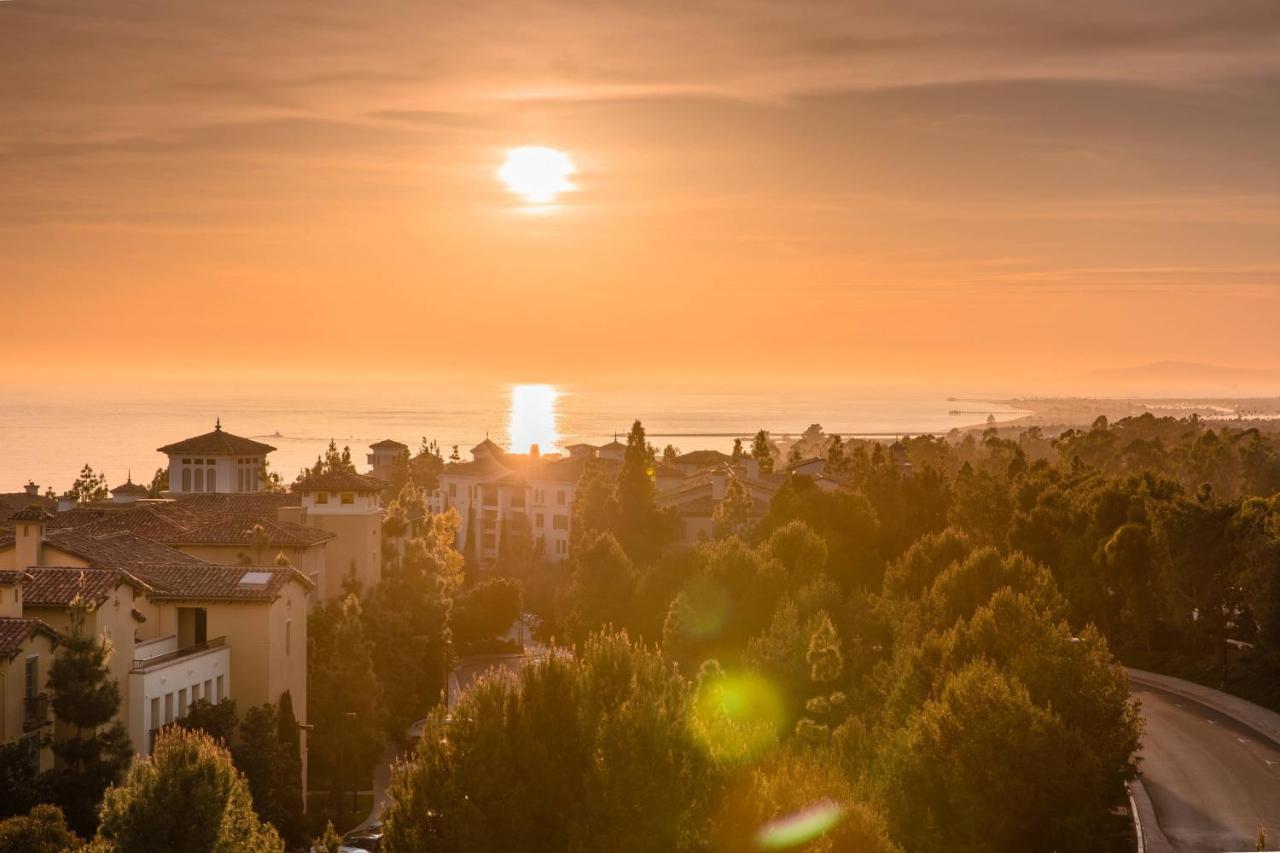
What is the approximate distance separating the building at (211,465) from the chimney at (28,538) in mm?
18522

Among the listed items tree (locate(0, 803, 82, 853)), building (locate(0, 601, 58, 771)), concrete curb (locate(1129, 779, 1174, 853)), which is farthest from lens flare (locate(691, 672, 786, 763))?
building (locate(0, 601, 58, 771))

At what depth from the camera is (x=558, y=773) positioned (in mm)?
17062

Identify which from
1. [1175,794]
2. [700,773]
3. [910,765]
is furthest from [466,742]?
[1175,794]

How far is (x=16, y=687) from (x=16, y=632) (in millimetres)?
778

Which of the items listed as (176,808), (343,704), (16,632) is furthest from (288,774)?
(176,808)

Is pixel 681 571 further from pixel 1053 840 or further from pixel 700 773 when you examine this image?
pixel 700 773

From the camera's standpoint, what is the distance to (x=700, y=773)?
55.1 ft

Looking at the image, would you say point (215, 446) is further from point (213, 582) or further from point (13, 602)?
point (13, 602)

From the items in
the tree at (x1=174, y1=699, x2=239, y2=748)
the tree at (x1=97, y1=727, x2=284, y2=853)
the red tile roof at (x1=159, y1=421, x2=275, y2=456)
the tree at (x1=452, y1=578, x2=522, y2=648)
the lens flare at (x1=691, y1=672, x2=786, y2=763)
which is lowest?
the tree at (x1=452, y1=578, x2=522, y2=648)

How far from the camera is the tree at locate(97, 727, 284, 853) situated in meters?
17.4

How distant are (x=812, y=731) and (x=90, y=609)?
11.4m

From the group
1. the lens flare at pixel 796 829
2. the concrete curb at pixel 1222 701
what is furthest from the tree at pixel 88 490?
the lens flare at pixel 796 829

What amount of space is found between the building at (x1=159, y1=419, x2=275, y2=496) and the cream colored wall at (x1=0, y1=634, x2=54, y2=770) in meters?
23.1

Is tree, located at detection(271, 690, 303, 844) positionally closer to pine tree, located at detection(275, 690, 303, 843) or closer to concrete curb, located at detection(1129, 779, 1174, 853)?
pine tree, located at detection(275, 690, 303, 843)
